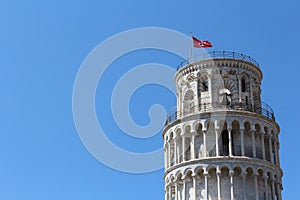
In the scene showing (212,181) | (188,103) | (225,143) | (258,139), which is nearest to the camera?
(212,181)

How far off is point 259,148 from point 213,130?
4.68 m

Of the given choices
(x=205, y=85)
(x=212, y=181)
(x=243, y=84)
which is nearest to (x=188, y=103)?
(x=205, y=85)

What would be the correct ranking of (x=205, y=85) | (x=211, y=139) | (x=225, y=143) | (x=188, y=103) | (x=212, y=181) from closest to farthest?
(x=212, y=181), (x=211, y=139), (x=225, y=143), (x=205, y=85), (x=188, y=103)

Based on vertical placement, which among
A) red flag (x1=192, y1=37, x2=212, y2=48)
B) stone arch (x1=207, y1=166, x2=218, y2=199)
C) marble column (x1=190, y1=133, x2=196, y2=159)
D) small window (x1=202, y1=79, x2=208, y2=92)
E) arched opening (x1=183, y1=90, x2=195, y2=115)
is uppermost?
red flag (x1=192, y1=37, x2=212, y2=48)

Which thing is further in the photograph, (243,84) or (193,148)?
(243,84)

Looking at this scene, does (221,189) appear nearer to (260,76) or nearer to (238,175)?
(238,175)

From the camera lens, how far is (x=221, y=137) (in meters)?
49.0

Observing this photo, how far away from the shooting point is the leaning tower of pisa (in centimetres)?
4719

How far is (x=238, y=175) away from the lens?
4728 centimetres

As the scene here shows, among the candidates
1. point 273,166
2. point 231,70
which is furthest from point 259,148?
point 231,70

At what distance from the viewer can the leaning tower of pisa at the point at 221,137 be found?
47.2 metres

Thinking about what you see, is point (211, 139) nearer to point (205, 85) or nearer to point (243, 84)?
point (205, 85)

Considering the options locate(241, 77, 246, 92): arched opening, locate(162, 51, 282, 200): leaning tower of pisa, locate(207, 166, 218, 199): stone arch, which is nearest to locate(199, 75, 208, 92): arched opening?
locate(162, 51, 282, 200): leaning tower of pisa

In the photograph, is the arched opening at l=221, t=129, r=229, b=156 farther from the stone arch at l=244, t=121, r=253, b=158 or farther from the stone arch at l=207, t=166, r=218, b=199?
the stone arch at l=207, t=166, r=218, b=199
